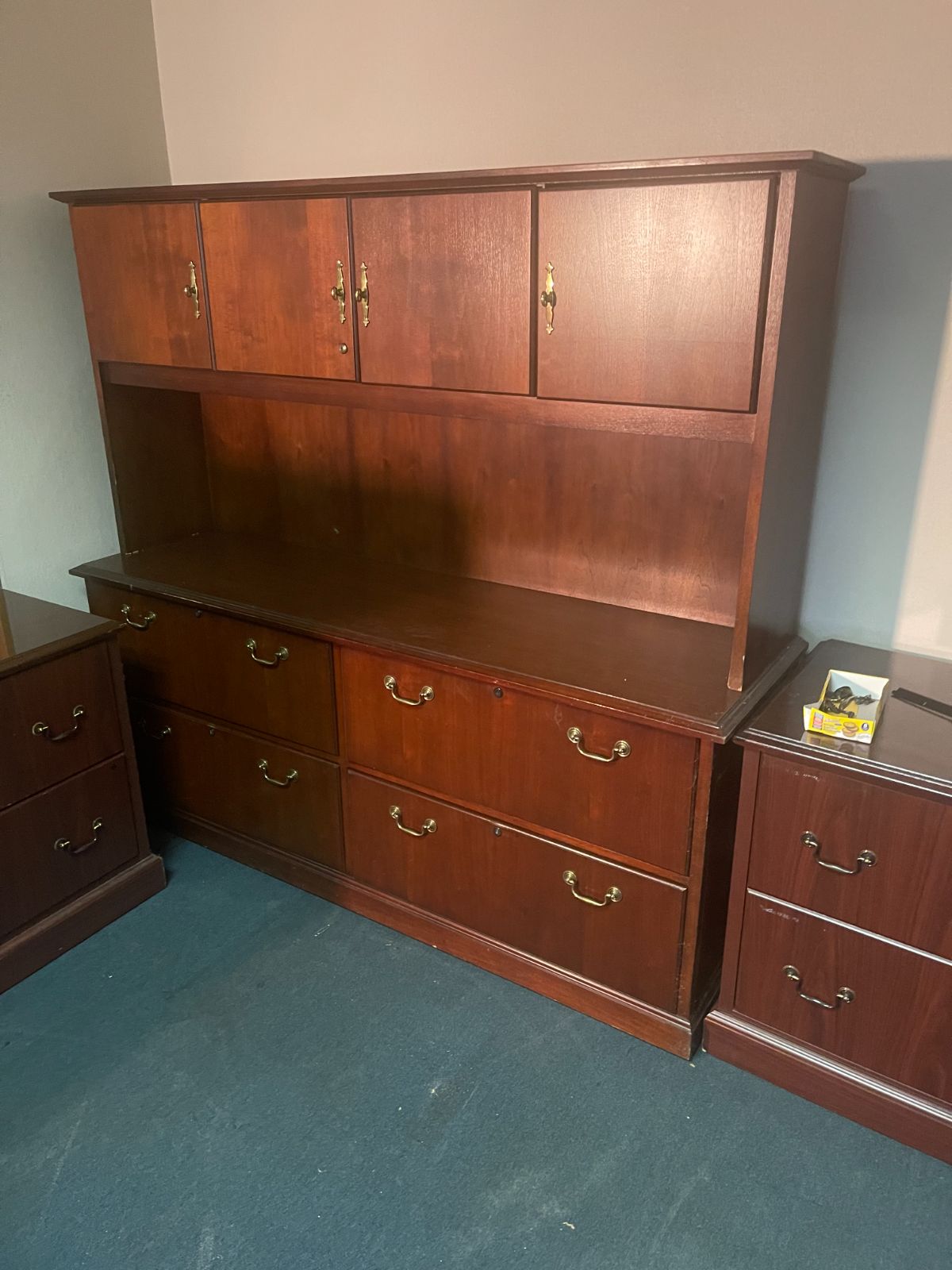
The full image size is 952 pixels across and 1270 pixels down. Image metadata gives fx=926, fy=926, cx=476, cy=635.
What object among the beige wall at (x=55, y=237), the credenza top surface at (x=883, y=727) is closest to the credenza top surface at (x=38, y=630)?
the beige wall at (x=55, y=237)

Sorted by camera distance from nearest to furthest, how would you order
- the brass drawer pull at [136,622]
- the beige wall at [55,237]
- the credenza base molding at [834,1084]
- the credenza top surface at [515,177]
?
the credenza top surface at [515,177] → the credenza base molding at [834,1084] → the beige wall at [55,237] → the brass drawer pull at [136,622]

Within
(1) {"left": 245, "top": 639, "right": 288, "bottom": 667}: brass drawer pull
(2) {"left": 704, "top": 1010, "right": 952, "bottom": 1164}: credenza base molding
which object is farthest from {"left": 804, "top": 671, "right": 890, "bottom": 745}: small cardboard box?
(1) {"left": 245, "top": 639, "right": 288, "bottom": 667}: brass drawer pull

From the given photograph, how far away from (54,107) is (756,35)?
1.62 meters

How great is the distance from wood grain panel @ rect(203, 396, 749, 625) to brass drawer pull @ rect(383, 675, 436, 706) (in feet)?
1.49

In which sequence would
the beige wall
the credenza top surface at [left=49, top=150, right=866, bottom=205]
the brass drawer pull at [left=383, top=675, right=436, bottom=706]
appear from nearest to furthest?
the credenza top surface at [left=49, top=150, right=866, bottom=205] < the brass drawer pull at [left=383, top=675, right=436, bottom=706] < the beige wall

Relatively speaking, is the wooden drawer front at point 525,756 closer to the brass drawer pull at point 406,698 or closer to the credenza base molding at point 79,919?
the brass drawer pull at point 406,698

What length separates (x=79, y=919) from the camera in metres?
2.14

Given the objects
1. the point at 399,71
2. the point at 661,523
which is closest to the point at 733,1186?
the point at 661,523

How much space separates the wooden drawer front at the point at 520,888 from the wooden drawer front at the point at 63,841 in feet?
1.86

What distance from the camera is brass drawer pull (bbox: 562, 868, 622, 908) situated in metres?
1.81

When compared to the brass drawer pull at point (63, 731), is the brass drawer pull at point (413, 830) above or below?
below

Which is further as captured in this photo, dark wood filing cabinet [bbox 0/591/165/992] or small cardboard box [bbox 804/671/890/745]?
dark wood filing cabinet [bbox 0/591/165/992]

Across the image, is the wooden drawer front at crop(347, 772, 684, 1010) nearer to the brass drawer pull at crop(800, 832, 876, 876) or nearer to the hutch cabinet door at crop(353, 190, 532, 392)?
the brass drawer pull at crop(800, 832, 876, 876)

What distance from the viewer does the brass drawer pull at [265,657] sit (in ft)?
6.89
